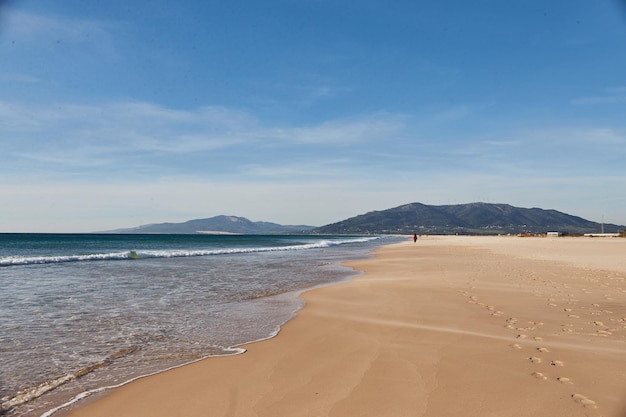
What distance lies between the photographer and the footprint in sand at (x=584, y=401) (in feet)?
13.4

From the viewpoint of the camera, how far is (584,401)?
13.8 ft

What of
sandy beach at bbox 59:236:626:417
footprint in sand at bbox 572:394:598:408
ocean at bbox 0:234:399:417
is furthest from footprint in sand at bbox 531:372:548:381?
ocean at bbox 0:234:399:417

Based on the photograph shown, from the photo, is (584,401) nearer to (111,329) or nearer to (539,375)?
(539,375)

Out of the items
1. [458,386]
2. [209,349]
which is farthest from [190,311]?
[458,386]

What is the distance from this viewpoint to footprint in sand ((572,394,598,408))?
410 centimetres

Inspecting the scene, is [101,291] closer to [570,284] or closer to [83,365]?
[83,365]

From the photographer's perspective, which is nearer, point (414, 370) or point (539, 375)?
point (539, 375)

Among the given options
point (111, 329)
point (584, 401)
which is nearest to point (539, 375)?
point (584, 401)

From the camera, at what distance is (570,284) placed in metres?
13.6

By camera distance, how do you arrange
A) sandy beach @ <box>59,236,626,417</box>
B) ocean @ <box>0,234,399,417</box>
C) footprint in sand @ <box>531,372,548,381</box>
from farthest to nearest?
1. ocean @ <box>0,234,399,417</box>
2. footprint in sand @ <box>531,372,548,381</box>
3. sandy beach @ <box>59,236,626,417</box>

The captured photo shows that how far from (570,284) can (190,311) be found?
40.8ft

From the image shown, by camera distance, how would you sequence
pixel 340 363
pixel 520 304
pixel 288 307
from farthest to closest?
pixel 288 307 → pixel 520 304 → pixel 340 363

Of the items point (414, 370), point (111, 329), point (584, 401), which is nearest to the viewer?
point (584, 401)

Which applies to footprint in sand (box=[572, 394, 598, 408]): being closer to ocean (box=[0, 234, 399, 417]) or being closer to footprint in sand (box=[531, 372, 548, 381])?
footprint in sand (box=[531, 372, 548, 381])
